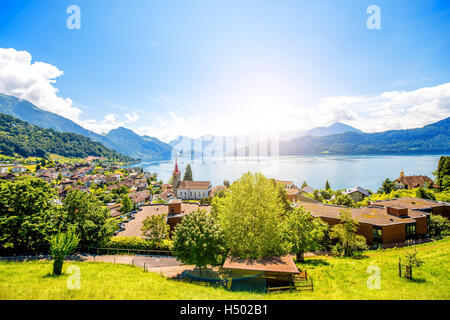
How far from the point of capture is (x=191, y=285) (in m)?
14.8

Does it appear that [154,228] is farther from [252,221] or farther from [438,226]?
[438,226]

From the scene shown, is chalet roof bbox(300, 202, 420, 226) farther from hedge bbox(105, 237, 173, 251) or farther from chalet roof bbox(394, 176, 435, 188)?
chalet roof bbox(394, 176, 435, 188)

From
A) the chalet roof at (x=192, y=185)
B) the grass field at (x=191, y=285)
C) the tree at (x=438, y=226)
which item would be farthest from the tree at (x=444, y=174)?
the chalet roof at (x=192, y=185)

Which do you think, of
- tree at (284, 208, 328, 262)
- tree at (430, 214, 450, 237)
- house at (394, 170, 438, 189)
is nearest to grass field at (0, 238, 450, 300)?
tree at (284, 208, 328, 262)

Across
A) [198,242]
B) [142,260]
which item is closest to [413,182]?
[198,242]

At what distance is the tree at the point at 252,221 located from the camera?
19.2m

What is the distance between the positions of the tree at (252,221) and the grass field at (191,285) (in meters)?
4.72

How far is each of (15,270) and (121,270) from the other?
8.32m

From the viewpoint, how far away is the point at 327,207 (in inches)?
1506

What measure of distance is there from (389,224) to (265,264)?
24573mm

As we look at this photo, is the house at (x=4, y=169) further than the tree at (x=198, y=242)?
Yes

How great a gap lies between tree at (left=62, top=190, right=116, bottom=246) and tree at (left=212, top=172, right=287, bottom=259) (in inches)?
561

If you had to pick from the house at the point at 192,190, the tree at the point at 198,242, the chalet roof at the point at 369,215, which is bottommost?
the house at the point at 192,190

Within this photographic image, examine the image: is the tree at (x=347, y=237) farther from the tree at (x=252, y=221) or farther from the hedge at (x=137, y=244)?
the hedge at (x=137, y=244)
